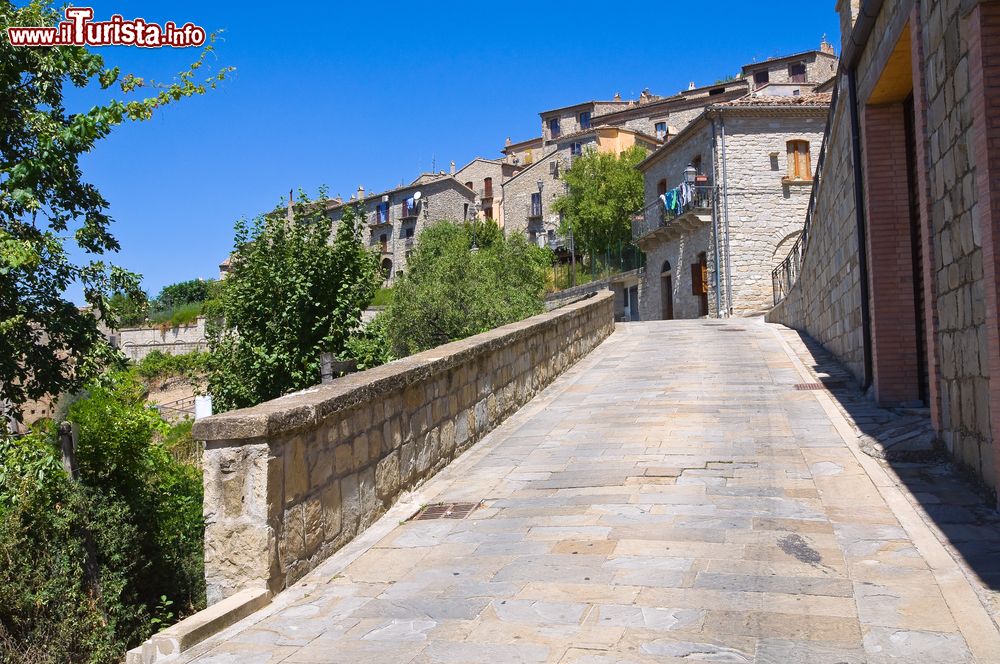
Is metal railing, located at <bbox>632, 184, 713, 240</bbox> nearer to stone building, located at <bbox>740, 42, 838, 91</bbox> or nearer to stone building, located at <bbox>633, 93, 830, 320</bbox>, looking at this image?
stone building, located at <bbox>633, 93, 830, 320</bbox>

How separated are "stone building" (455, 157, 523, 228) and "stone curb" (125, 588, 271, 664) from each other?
59.3 metres

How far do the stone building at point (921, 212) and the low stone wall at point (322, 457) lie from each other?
3827mm

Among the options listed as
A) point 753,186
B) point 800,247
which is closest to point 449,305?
point 800,247

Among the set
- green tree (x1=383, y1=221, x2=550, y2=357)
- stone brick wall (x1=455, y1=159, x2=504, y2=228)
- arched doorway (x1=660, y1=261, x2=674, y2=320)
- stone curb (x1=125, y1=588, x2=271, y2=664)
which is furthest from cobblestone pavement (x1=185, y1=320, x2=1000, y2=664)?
stone brick wall (x1=455, y1=159, x2=504, y2=228)

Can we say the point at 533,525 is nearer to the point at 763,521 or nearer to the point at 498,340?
the point at 763,521

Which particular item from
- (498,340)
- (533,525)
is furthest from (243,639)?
(498,340)

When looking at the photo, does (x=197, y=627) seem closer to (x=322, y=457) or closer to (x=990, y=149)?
(x=322, y=457)

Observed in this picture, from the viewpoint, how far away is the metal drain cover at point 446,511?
562 centimetres

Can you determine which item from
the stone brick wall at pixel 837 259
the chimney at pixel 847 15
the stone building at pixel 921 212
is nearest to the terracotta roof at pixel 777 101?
the stone brick wall at pixel 837 259

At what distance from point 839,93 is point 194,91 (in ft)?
23.5

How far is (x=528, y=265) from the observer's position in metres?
34.0

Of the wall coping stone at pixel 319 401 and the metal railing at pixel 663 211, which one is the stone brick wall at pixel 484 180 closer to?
the metal railing at pixel 663 211

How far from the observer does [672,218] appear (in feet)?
104

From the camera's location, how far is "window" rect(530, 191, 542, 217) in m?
56.5
